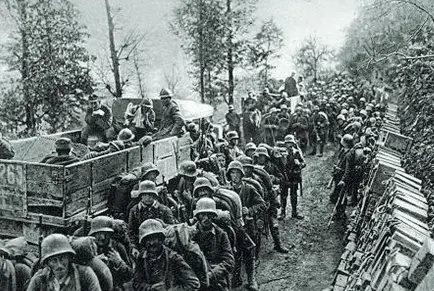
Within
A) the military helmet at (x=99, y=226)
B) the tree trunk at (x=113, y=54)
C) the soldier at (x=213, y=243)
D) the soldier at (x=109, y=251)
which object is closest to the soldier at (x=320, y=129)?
the tree trunk at (x=113, y=54)

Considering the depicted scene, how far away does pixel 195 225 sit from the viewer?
601 cm

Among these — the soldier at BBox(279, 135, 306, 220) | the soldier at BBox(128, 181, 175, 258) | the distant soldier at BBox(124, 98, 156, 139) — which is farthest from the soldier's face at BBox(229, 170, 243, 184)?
the distant soldier at BBox(124, 98, 156, 139)

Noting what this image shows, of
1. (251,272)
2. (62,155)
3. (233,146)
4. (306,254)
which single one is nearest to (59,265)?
(62,155)

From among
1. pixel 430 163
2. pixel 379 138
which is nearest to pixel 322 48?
pixel 379 138

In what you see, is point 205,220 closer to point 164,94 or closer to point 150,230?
point 150,230

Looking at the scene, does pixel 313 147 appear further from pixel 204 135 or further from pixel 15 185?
pixel 15 185

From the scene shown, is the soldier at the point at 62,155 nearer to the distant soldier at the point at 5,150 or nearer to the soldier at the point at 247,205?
the distant soldier at the point at 5,150

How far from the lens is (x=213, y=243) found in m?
5.89

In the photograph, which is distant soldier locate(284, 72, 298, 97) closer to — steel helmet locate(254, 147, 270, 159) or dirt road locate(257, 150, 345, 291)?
dirt road locate(257, 150, 345, 291)

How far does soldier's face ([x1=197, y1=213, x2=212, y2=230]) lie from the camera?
5.83 metres

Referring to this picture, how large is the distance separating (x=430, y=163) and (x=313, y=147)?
1025 cm

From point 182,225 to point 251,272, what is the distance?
2.85m

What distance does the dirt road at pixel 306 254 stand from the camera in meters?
8.30

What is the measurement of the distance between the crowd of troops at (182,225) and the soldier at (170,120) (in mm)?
32
